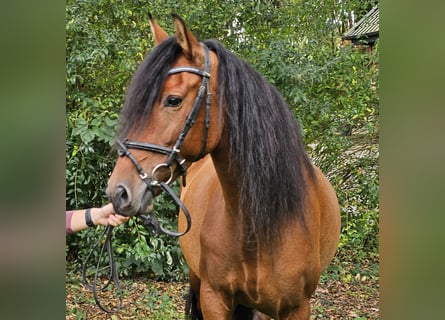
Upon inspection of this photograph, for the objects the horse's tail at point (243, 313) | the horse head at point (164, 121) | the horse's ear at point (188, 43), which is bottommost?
the horse's tail at point (243, 313)

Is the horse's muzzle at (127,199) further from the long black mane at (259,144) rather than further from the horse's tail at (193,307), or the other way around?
the horse's tail at (193,307)

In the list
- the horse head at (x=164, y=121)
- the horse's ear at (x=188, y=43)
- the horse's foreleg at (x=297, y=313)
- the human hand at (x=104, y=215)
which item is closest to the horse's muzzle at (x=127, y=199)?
the horse head at (x=164, y=121)

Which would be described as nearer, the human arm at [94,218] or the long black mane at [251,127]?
the long black mane at [251,127]

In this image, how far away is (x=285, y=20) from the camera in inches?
192

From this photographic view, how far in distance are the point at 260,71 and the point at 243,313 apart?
8.31 ft

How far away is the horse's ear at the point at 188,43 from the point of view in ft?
5.30

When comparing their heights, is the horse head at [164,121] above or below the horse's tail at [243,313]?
above

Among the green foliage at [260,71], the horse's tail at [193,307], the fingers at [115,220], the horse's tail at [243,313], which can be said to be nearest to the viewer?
the fingers at [115,220]

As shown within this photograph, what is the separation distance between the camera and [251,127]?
1716 millimetres

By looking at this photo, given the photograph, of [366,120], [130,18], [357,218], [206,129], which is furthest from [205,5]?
[206,129]

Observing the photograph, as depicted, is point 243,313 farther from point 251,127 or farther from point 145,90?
point 145,90

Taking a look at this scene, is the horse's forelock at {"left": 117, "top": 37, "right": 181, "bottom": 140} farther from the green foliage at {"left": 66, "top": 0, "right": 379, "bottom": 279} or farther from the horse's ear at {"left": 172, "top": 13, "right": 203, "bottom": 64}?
the green foliage at {"left": 66, "top": 0, "right": 379, "bottom": 279}

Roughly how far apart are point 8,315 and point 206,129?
100 centimetres

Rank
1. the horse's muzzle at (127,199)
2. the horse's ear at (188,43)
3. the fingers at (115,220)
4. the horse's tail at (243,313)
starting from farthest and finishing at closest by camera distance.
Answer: the horse's tail at (243,313), the fingers at (115,220), the horse's ear at (188,43), the horse's muzzle at (127,199)
